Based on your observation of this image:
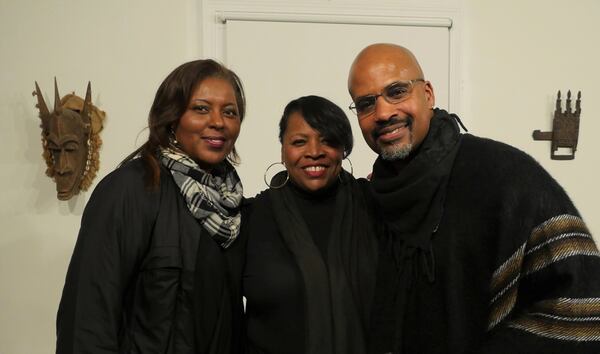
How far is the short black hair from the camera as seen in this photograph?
59.0 inches

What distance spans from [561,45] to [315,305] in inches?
80.5

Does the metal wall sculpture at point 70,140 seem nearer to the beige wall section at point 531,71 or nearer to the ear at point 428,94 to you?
the ear at point 428,94

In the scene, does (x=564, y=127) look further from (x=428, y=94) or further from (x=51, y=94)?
(x=51, y=94)

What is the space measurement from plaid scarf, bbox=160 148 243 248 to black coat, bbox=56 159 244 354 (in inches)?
1.1

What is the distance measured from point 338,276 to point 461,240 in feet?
1.44

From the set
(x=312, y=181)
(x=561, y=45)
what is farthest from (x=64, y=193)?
(x=561, y=45)

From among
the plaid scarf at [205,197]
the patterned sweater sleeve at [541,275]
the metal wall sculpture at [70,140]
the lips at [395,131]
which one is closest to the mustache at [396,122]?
the lips at [395,131]

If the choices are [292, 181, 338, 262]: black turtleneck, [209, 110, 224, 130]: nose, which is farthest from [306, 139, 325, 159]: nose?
[209, 110, 224, 130]: nose

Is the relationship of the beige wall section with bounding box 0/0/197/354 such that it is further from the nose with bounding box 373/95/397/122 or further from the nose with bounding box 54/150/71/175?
the nose with bounding box 373/95/397/122

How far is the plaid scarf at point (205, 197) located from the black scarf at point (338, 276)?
0.20 metres

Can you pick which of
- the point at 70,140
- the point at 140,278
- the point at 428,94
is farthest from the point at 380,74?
the point at 70,140

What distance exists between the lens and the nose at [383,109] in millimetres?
1126

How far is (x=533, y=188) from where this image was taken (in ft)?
3.11

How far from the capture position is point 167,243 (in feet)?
3.82
